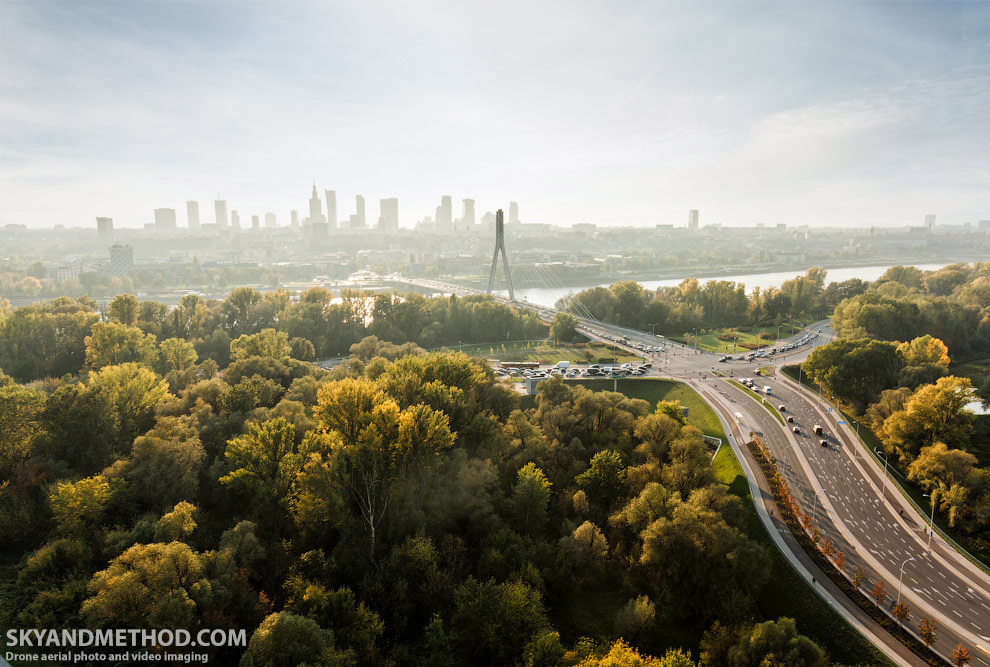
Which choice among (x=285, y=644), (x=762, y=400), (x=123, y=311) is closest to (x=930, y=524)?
(x=762, y=400)

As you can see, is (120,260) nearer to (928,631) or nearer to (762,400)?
(762,400)

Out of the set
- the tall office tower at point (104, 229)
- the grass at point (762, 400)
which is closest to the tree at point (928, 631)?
the grass at point (762, 400)

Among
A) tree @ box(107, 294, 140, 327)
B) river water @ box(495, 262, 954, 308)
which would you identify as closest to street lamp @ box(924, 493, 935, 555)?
→ tree @ box(107, 294, 140, 327)

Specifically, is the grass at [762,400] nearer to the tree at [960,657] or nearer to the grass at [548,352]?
the grass at [548,352]

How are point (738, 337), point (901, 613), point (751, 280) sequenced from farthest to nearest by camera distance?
1. point (751, 280)
2. point (738, 337)
3. point (901, 613)

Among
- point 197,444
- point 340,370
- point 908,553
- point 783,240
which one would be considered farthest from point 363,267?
point 783,240

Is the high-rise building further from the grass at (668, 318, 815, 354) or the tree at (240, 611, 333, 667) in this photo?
the tree at (240, 611, 333, 667)
